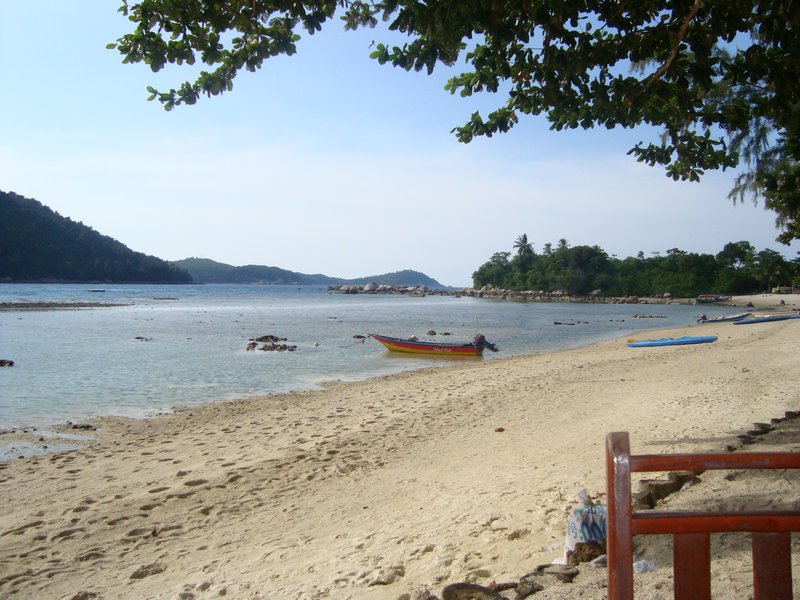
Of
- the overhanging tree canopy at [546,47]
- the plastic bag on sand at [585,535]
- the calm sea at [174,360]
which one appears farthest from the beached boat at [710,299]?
the plastic bag on sand at [585,535]

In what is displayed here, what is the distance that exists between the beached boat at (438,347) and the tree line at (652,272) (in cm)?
7748

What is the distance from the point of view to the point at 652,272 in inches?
4070

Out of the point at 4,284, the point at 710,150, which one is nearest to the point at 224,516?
the point at 710,150

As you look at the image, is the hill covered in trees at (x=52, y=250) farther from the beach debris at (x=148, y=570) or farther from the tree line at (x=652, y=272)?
the beach debris at (x=148, y=570)

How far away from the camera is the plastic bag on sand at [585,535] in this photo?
3895mm

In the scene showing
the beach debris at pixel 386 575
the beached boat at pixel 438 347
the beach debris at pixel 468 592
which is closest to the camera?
the beach debris at pixel 468 592

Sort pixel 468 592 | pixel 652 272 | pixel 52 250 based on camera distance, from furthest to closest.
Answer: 1. pixel 52 250
2. pixel 652 272
3. pixel 468 592

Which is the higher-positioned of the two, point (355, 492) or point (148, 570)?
point (355, 492)

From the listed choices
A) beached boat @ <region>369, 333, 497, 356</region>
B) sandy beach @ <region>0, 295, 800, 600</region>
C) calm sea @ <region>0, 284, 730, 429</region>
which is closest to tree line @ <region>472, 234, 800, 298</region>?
calm sea @ <region>0, 284, 730, 429</region>

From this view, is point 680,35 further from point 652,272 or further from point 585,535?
point 652,272

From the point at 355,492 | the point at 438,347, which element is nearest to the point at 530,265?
the point at 438,347

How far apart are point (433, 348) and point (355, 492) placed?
61.7 feet

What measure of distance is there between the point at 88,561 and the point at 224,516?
1309mm

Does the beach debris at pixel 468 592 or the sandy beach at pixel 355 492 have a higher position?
the beach debris at pixel 468 592
